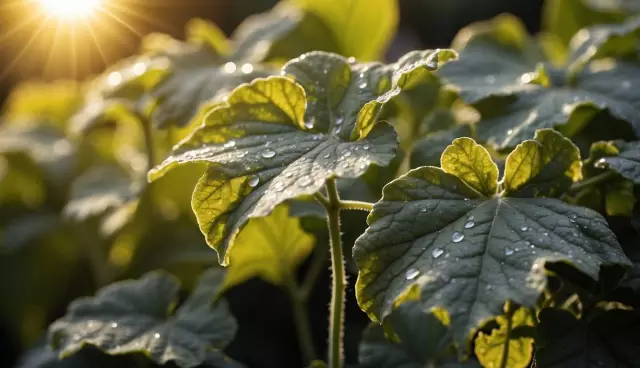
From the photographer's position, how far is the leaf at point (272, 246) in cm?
140

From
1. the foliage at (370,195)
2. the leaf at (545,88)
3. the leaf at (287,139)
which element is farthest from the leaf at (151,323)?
the leaf at (545,88)

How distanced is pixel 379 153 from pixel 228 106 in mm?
257

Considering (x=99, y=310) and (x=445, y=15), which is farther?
(x=445, y=15)

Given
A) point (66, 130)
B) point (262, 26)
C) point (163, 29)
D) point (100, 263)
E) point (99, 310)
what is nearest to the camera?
point (99, 310)

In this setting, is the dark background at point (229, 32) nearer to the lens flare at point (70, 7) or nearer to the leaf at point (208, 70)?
the lens flare at point (70, 7)

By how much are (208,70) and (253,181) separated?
2.11 ft

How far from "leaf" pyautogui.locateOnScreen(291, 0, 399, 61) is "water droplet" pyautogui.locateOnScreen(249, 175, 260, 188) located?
3.33 ft

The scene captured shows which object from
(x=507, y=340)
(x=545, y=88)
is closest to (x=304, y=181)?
(x=507, y=340)

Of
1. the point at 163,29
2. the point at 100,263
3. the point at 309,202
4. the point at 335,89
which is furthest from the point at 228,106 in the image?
the point at 163,29

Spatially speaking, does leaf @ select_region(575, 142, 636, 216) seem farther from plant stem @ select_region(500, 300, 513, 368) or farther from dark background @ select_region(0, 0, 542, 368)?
dark background @ select_region(0, 0, 542, 368)

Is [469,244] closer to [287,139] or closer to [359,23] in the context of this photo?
[287,139]

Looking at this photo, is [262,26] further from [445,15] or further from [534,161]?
[445,15]

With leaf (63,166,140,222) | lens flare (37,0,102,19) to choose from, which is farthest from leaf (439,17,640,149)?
lens flare (37,0,102,19)

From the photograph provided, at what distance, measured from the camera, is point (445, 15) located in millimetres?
4203
